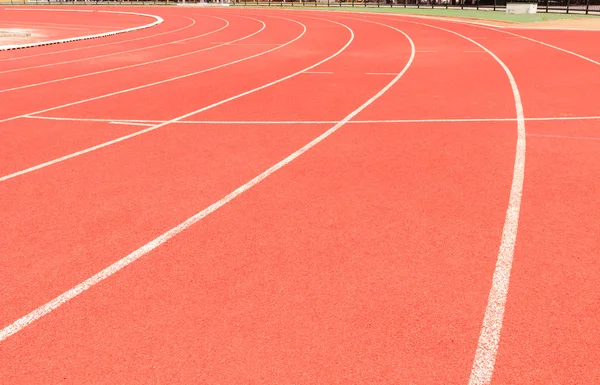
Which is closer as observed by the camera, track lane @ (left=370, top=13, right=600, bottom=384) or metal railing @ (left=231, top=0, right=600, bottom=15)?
track lane @ (left=370, top=13, right=600, bottom=384)

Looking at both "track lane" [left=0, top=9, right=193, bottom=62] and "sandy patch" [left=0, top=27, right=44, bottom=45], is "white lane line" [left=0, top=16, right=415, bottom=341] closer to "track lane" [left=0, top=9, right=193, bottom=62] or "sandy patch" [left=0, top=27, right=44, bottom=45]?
"track lane" [left=0, top=9, right=193, bottom=62]

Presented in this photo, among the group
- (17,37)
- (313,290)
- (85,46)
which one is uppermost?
(17,37)

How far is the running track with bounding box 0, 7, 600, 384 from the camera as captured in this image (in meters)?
3.29

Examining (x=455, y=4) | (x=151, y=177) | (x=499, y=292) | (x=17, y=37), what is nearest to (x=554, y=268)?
(x=499, y=292)

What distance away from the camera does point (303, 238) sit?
481 cm

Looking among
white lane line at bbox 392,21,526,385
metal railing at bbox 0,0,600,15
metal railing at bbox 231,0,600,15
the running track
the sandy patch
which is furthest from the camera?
metal railing at bbox 0,0,600,15

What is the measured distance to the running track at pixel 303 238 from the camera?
329 cm

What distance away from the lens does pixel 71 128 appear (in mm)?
8695

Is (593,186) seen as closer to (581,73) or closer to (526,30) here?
(581,73)

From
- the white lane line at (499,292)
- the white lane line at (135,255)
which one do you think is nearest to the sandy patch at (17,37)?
the white lane line at (135,255)

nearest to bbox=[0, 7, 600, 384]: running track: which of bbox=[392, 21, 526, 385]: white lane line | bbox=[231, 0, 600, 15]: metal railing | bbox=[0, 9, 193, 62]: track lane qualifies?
bbox=[392, 21, 526, 385]: white lane line

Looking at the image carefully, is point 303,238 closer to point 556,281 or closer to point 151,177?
point 556,281

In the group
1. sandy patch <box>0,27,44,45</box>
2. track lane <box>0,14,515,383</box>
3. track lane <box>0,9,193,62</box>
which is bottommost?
track lane <box>0,14,515,383</box>

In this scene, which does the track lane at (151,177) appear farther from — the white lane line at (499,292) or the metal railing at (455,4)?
the metal railing at (455,4)
